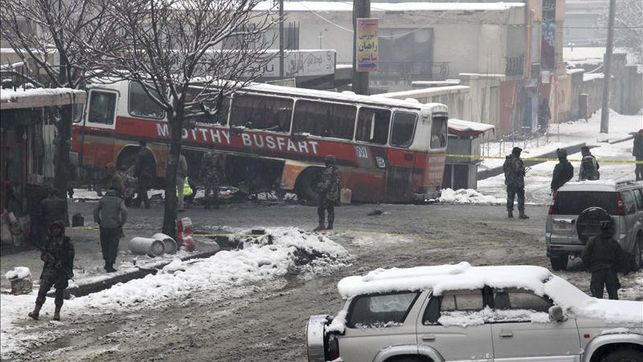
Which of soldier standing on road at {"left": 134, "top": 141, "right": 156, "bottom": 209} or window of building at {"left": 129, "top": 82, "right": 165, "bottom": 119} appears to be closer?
soldier standing on road at {"left": 134, "top": 141, "right": 156, "bottom": 209}

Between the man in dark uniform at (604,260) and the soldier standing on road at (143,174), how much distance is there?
1556 cm

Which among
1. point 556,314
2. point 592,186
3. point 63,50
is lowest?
point 556,314

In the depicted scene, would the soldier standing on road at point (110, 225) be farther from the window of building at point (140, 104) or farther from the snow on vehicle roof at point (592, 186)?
the window of building at point (140, 104)

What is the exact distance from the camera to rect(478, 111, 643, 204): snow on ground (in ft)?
134

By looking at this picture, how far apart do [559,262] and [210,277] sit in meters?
6.03

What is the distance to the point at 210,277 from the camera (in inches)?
856

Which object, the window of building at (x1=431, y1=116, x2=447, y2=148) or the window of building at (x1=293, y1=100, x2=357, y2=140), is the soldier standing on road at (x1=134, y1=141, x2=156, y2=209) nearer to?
the window of building at (x1=293, y1=100, x2=357, y2=140)

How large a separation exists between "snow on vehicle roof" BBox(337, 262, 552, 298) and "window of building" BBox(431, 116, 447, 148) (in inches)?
743

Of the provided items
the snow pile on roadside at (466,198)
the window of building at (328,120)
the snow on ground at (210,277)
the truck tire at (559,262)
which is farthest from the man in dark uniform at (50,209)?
the snow pile on roadside at (466,198)

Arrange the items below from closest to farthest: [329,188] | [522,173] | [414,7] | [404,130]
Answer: [329,188] → [522,173] → [404,130] → [414,7]

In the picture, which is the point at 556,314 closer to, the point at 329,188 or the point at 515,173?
the point at 329,188

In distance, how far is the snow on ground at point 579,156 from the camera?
4072cm

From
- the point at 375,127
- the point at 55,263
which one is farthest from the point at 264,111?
the point at 55,263

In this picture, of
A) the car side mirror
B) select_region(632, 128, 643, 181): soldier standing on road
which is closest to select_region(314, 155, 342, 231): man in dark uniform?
the car side mirror
